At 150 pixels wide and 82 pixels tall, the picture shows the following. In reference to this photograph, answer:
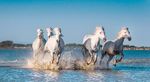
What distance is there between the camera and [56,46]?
101ft

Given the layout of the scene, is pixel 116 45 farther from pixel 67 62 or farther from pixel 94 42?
pixel 67 62

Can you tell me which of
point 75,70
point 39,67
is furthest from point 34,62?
point 75,70

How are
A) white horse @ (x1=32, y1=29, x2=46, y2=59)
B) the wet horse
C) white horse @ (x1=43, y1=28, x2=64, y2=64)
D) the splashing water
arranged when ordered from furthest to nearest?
1. white horse @ (x1=32, y1=29, x2=46, y2=59)
2. the wet horse
3. the splashing water
4. white horse @ (x1=43, y1=28, x2=64, y2=64)

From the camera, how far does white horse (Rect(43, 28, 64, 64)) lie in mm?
30906

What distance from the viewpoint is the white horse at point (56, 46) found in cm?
3091

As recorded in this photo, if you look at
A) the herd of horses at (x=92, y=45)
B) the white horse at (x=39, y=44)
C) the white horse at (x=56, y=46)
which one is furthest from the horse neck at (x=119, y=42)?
the white horse at (x=39, y=44)

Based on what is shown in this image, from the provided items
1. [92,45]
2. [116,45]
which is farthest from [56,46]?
[116,45]

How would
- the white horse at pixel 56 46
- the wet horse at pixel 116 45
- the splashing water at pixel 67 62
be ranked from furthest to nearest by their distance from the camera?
the wet horse at pixel 116 45, the splashing water at pixel 67 62, the white horse at pixel 56 46

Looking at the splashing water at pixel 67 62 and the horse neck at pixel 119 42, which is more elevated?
the horse neck at pixel 119 42

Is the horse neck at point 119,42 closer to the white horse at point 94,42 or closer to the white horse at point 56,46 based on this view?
the white horse at point 94,42

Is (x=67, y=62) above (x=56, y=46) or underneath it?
underneath

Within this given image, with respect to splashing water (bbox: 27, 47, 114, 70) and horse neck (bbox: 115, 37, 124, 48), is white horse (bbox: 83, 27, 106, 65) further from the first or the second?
horse neck (bbox: 115, 37, 124, 48)

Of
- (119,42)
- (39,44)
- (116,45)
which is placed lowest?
(116,45)

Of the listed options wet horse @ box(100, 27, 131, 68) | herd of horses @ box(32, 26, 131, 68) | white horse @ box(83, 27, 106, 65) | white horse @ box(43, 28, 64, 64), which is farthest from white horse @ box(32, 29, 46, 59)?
wet horse @ box(100, 27, 131, 68)
